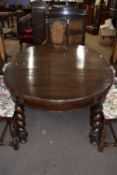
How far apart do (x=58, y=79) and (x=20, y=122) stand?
577 mm

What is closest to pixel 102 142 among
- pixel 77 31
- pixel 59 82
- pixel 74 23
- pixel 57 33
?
pixel 59 82

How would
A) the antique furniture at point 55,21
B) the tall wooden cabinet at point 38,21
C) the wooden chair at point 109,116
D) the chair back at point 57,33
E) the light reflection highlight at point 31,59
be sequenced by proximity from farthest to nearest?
the tall wooden cabinet at point 38,21, the antique furniture at point 55,21, the chair back at point 57,33, the light reflection highlight at point 31,59, the wooden chair at point 109,116

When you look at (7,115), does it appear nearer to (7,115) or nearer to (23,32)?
(7,115)

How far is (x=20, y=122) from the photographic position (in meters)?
1.82

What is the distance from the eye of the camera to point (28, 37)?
4496 mm

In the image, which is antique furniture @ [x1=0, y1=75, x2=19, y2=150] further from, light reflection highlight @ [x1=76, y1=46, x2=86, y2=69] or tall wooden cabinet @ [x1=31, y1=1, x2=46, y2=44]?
tall wooden cabinet @ [x1=31, y1=1, x2=46, y2=44]

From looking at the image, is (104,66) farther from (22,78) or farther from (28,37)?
(28,37)

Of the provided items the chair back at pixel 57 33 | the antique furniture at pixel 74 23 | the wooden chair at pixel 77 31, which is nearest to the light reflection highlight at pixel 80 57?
the chair back at pixel 57 33

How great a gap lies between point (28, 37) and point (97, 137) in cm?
326

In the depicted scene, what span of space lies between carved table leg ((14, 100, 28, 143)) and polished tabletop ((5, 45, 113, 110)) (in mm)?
275

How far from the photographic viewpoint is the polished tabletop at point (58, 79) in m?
1.36

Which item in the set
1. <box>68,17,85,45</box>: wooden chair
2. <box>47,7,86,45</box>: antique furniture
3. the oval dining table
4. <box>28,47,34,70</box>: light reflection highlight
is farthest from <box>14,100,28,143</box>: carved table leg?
<box>68,17,85,45</box>: wooden chair

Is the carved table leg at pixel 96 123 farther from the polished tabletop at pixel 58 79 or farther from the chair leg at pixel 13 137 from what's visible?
the chair leg at pixel 13 137

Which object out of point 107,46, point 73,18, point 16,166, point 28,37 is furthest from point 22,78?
point 107,46
